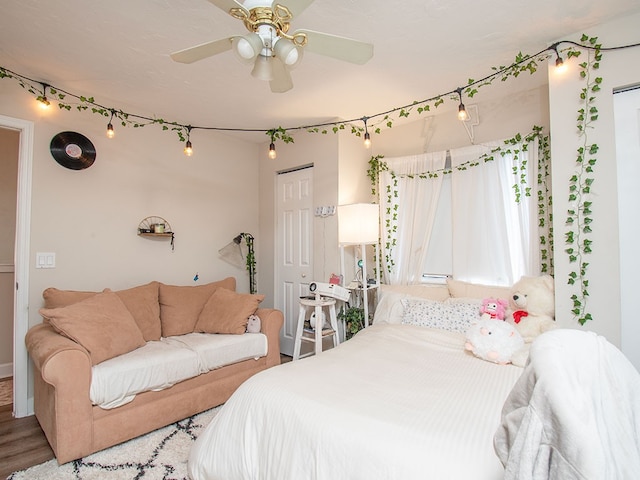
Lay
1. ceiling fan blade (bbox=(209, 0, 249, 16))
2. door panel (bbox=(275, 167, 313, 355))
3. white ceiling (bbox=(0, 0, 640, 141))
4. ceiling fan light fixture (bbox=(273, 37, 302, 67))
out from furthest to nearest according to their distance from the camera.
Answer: door panel (bbox=(275, 167, 313, 355)) < white ceiling (bbox=(0, 0, 640, 141)) < ceiling fan light fixture (bbox=(273, 37, 302, 67)) < ceiling fan blade (bbox=(209, 0, 249, 16))

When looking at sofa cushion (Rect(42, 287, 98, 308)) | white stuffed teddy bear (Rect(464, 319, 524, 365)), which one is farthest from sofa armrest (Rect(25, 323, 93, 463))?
white stuffed teddy bear (Rect(464, 319, 524, 365))

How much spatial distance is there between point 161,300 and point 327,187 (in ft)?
6.37

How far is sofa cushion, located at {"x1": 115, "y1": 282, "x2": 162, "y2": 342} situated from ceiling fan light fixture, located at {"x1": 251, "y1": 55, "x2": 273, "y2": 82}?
2.19 m

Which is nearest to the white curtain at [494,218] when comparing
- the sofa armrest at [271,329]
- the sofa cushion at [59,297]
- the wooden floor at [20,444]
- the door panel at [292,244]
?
the door panel at [292,244]

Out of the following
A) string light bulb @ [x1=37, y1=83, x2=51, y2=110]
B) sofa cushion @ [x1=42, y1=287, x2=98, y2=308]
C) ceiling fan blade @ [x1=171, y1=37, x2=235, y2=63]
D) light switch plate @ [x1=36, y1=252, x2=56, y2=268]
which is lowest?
sofa cushion @ [x1=42, y1=287, x2=98, y2=308]

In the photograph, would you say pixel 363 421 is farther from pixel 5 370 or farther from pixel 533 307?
pixel 5 370

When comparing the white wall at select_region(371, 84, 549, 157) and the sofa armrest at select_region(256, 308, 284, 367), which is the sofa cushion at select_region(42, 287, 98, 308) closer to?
the sofa armrest at select_region(256, 308, 284, 367)

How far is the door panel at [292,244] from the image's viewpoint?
3822 mm

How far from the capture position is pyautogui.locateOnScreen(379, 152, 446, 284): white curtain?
3.30 metres

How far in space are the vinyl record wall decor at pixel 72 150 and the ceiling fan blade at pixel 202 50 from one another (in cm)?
188

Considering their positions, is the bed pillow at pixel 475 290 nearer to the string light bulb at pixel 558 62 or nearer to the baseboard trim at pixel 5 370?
the string light bulb at pixel 558 62

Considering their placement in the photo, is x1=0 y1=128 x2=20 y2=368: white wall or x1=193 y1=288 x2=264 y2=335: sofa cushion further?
x1=0 y1=128 x2=20 y2=368: white wall

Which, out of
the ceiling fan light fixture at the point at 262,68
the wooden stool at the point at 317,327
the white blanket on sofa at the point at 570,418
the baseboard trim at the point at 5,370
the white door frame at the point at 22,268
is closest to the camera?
the white blanket on sofa at the point at 570,418

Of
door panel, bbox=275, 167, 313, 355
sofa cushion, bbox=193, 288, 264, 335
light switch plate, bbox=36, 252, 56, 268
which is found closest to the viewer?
light switch plate, bbox=36, 252, 56, 268
